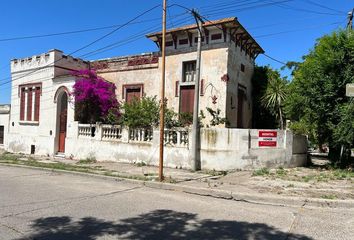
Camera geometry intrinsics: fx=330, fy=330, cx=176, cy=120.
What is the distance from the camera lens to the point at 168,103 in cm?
1856

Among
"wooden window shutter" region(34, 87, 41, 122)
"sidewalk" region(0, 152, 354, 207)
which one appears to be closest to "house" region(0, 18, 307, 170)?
"wooden window shutter" region(34, 87, 41, 122)

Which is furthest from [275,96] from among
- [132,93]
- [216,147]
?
[132,93]

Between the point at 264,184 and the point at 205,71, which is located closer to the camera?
the point at 264,184

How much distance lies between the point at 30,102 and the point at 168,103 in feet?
34.7

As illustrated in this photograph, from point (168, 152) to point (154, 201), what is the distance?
6465 mm

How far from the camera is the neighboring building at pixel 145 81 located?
16922mm

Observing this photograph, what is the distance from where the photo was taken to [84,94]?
58.8 feet

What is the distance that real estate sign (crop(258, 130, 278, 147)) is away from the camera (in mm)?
13406

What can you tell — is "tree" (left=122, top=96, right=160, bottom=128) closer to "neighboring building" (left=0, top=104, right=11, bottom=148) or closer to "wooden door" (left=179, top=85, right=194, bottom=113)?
"wooden door" (left=179, top=85, right=194, bottom=113)

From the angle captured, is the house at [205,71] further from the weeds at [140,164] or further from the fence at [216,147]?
the weeds at [140,164]

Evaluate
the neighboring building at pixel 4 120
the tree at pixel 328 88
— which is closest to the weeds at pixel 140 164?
the tree at pixel 328 88

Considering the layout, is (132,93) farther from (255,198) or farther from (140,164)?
→ (255,198)

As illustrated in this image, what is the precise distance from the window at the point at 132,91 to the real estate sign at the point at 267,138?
8.66 metres

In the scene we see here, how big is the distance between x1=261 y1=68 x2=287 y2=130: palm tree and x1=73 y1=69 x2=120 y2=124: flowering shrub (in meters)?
8.79
